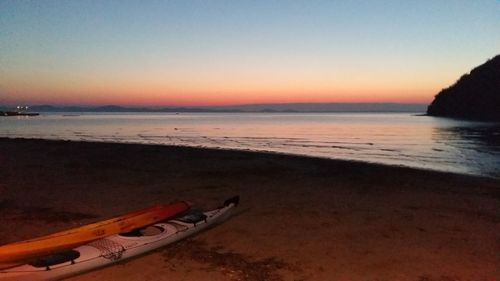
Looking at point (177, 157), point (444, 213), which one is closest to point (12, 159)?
point (177, 157)

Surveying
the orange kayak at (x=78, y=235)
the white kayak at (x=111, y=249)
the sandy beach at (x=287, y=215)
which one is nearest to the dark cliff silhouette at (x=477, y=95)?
the sandy beach at (x=287, y=215)

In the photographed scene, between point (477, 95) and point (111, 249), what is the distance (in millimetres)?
154135

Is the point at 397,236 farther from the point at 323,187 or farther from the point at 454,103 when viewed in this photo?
the point at 454,103

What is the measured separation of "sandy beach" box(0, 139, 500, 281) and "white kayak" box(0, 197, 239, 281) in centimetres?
16

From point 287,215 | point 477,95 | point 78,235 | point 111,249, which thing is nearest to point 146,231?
point 111,249

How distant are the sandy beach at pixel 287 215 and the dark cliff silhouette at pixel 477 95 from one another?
407 feet

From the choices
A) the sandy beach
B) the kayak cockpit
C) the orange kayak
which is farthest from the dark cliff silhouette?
the kayak cockpit

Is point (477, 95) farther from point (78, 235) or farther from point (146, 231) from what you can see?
point (78, 235)

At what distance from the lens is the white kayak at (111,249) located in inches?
213

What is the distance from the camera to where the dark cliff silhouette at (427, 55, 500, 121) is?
12850 cm

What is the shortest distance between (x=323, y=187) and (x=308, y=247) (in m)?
6.10

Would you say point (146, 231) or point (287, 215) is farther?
point (287, 215)

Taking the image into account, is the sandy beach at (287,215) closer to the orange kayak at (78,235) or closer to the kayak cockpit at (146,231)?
the kayak cockpit at (146,231)

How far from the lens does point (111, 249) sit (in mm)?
6402
